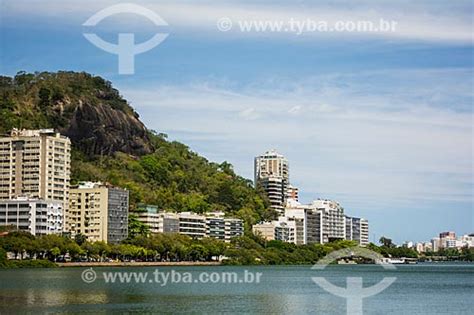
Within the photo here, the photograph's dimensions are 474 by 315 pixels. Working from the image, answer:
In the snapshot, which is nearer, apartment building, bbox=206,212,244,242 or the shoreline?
the shoreline

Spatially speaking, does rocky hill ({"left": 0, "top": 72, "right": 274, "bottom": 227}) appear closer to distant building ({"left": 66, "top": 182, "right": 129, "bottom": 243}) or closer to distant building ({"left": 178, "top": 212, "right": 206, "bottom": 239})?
distant building ({"left": 178, "top": 212, "right": 206, "bottom": 239})

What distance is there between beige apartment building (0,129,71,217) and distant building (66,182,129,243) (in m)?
1.64

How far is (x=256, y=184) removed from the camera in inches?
6688

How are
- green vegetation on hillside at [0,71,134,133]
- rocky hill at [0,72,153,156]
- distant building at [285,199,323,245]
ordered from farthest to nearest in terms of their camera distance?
distant building at [285,199,323,245] < rocky hill at [0,72,153,156] < green vegetation on hillside at [0,71,134,133]

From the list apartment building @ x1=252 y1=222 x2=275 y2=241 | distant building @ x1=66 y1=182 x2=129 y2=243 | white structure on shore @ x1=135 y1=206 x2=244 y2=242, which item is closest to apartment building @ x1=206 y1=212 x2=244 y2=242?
white structure on shore @ x1=135 y1=206 x2=244 y2=242

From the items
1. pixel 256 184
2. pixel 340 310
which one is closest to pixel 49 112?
pixel 256 184

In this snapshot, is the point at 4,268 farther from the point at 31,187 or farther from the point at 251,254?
the point at 251,254

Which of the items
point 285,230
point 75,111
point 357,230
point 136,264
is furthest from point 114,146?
point 357,230

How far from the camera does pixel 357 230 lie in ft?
607

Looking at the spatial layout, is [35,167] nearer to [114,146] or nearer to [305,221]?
[114,146]

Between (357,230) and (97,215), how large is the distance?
90877 mm

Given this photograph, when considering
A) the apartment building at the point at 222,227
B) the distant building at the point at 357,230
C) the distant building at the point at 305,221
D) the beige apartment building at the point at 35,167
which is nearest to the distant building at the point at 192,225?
the apartment building at the point at 222,227

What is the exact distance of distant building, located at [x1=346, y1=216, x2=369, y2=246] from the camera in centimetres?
17875

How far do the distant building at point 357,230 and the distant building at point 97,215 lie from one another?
78.6 meters
